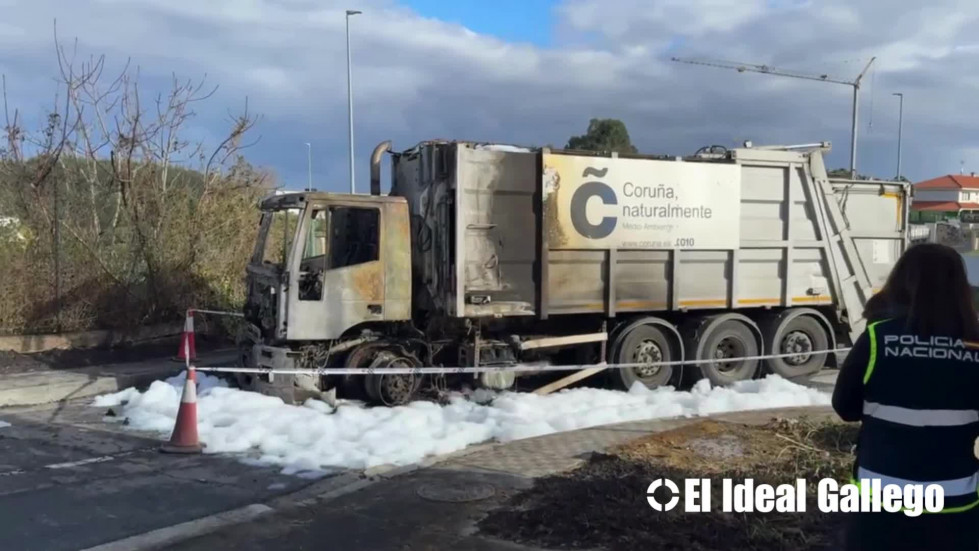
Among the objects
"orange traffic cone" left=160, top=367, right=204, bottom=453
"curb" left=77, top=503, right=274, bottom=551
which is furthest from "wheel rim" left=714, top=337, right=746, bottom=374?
"curb" left=77, top=503, right=274, bottom=551

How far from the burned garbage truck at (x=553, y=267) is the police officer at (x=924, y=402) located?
21.5 feet

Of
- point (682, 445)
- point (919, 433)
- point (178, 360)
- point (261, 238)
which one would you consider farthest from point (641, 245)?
point (919, 433)

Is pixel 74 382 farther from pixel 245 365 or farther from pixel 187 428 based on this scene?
pixel 187 428

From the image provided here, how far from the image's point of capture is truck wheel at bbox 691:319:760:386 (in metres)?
11.4

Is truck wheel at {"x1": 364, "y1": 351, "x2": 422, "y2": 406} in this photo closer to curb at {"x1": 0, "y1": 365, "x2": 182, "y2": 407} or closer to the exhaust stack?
the exhaust stack

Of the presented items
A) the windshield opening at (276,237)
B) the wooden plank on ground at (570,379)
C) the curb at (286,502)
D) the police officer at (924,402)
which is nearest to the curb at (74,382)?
the windshield opening at (276,237)

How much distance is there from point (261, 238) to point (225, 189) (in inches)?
213

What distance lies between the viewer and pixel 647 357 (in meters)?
11.1

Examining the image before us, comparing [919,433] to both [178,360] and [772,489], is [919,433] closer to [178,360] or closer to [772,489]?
[772,489]

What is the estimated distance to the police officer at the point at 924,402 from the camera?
9.61 feet

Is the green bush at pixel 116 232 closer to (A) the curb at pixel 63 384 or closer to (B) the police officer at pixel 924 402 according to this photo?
(A) the curb at pixel 63 384

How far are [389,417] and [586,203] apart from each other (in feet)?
11.4

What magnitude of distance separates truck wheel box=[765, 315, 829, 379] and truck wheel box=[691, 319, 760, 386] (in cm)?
26
